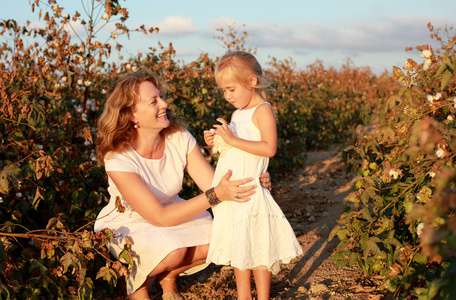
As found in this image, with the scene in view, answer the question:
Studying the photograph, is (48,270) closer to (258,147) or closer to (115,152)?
(115,152)

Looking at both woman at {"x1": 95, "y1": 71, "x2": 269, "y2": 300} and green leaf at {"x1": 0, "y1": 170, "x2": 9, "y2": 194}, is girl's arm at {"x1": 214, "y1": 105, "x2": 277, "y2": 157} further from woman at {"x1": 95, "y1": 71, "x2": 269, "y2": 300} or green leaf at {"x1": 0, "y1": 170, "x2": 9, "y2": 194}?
green leaf at {"x1": 0, "y1": 170, "x2": 9, "y2": 194}

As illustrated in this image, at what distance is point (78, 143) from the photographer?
12.5 feet

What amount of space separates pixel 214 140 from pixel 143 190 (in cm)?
51

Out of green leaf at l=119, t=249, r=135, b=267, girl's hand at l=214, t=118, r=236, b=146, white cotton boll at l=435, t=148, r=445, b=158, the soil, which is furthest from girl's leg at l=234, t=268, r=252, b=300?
white cotton boll at l=435, t=148, r=445, b=158

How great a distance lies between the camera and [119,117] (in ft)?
9.69

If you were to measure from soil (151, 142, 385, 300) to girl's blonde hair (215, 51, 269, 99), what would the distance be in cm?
130

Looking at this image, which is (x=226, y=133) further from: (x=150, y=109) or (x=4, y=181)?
(x=4, y=181)

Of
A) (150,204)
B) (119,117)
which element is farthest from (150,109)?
(150,204)

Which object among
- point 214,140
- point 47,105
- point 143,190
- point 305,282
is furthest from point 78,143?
point 305,282

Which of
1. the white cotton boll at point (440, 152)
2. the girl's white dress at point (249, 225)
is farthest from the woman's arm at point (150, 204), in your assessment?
the white cotton boll at point (440, 152)

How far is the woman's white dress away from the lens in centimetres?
282

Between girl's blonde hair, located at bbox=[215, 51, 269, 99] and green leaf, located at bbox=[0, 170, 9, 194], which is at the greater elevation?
girl's blonde hair, located at bbox=[215, 51, 269, 99]

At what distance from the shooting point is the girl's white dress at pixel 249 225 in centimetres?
253

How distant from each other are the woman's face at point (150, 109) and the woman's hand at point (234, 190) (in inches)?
23.3
